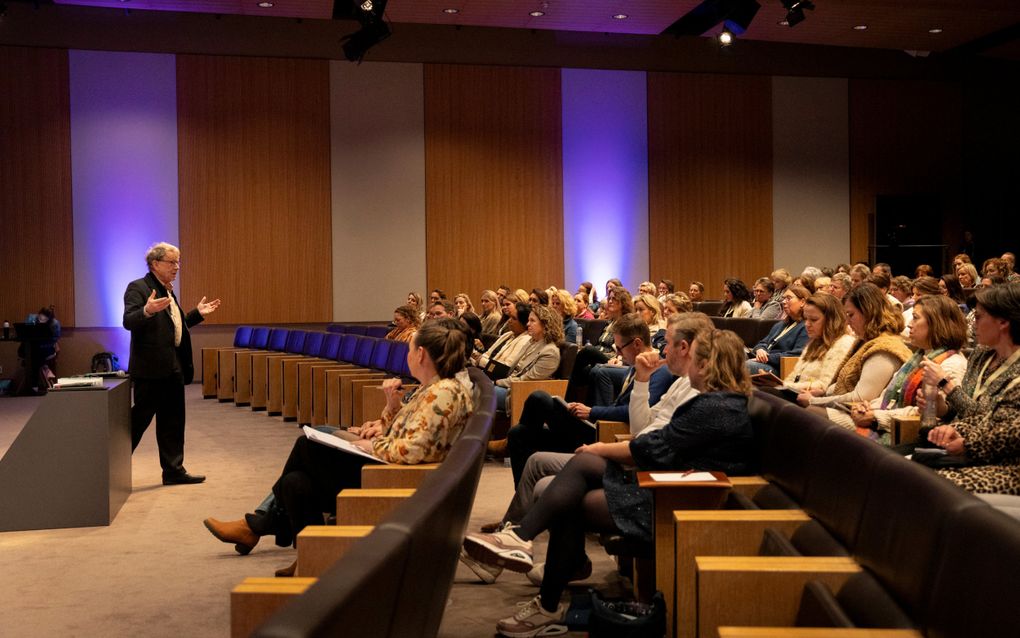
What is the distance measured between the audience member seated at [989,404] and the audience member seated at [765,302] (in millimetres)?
5897

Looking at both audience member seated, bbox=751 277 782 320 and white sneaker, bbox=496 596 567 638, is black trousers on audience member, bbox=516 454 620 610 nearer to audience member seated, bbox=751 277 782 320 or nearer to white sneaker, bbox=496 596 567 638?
white sneaker, bbox=496 596 567 638

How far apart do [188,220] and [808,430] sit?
418 inches

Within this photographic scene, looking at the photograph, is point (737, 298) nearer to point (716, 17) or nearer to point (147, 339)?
point (716, 17)

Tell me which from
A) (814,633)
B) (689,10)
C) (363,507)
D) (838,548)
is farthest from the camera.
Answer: (689,10)

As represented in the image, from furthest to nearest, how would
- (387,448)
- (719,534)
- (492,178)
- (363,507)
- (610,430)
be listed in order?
1. (492,178)
2. (610,430)
3. (387,448)
4. (363,507)
5. (719,534)

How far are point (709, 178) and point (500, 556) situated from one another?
36.6 feet

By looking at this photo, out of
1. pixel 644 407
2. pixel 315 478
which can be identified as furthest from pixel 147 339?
pixel 644 407

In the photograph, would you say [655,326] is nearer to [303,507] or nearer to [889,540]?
[303,507]

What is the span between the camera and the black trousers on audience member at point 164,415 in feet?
18.6

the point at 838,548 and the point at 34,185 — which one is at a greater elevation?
the point at 34,185

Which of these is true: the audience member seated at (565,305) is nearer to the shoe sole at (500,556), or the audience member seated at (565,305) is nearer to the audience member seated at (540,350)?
the audience member seated at (540,350)

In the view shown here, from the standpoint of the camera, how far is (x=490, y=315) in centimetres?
979

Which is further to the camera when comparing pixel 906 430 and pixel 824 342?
pixel 824 342

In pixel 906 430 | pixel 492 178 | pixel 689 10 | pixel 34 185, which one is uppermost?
pixel 689 10
